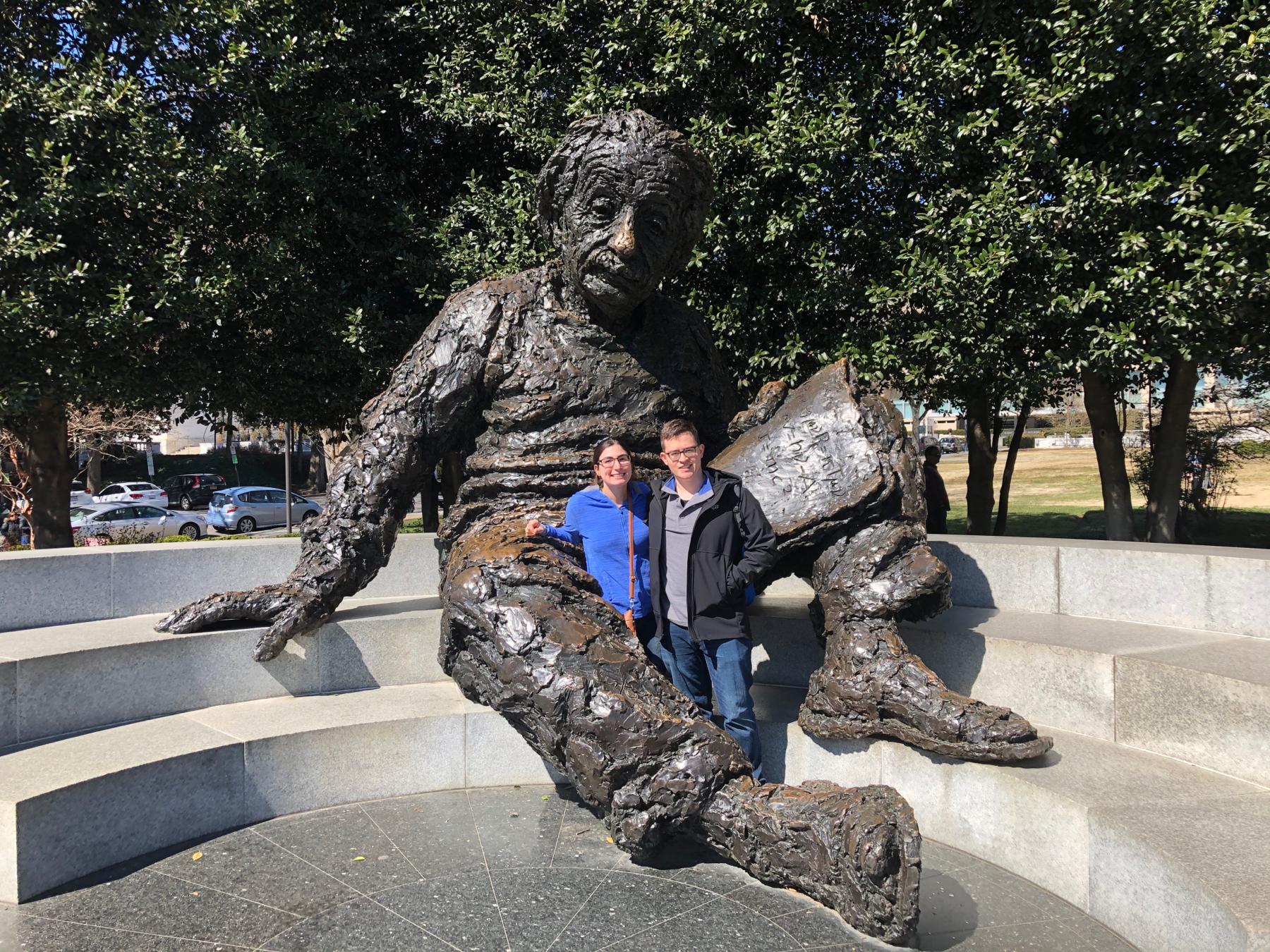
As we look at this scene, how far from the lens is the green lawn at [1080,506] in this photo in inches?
493

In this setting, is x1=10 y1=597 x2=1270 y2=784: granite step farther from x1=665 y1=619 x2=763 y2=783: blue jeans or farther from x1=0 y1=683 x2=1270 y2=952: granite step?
x1=665 y1=619 x2=763 y2=783: blue jeans

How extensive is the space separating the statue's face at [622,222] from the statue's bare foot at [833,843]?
1.81m

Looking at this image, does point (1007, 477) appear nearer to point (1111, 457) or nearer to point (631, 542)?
point (1111, 457)

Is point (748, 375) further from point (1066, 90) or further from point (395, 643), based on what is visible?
point (395, 643)

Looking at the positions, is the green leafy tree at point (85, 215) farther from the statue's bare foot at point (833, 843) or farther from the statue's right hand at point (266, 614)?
the statue's bare foot at point (833, 843)

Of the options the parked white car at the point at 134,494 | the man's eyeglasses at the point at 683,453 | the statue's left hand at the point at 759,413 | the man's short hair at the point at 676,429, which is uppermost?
the statue's left hand at the point at 759,413

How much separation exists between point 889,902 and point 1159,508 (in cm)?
847

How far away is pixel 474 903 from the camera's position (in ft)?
8.73

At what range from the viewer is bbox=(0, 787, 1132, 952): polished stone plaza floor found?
8.04ft

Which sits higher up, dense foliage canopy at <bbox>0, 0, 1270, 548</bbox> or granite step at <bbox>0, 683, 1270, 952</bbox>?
dense foliage canopy at <bbox>0, 0, 1270, 548</bbox>

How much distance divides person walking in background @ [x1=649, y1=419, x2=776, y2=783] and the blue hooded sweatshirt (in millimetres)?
72

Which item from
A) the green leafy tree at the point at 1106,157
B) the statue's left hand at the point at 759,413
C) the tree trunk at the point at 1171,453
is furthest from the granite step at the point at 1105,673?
the tree trunk at the point at 1171,453

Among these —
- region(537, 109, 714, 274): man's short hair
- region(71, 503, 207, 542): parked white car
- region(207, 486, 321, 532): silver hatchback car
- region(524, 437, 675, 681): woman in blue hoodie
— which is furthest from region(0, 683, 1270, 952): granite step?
region(207, 486, 321, 532): silver hatchback car

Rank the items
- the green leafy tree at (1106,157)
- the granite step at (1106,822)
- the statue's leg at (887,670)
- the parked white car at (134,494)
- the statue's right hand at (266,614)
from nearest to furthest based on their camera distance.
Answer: the granite step at (1106,822) → the statue's leg at (887,670) → the statue's right hand at (266,614) → the green leafy tree at (1106,157) → the parked white car at (134,494)
